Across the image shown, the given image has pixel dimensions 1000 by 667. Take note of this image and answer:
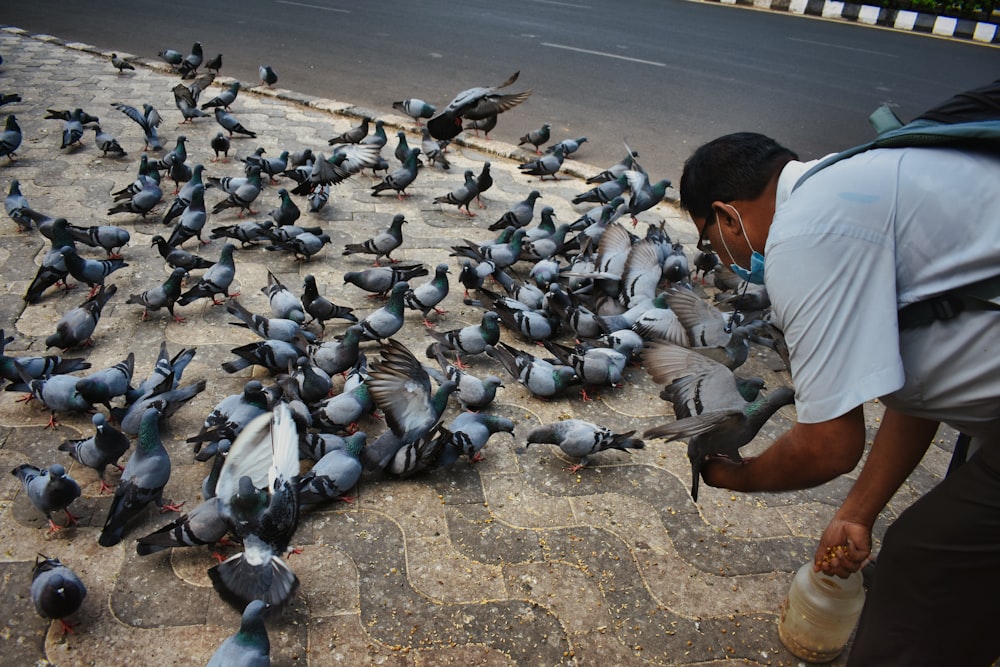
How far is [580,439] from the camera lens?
368 cm

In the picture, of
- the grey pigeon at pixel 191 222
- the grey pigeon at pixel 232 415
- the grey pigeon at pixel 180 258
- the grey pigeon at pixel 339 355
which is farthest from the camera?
the grey pigeon at pixel 191 222

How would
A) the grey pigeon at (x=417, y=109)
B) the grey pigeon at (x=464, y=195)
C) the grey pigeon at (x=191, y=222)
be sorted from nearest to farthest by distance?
the grey pigeon at (x=191, y=222) → the grey pigeon at (x=464, y=195) → the grey pigeon at (x=417, y=109)

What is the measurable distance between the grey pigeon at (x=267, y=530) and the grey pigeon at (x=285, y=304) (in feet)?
6.47

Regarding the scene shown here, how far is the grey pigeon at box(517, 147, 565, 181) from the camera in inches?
293

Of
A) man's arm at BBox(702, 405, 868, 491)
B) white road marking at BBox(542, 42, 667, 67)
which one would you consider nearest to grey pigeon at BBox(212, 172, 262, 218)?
man's arm at BBox(702, 405, 868, 491)

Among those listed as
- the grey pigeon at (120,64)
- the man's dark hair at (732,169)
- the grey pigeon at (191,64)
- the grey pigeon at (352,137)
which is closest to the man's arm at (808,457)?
the man's dark hair at (732,169)

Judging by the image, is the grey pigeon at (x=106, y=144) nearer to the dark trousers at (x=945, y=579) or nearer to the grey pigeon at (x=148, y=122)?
the grey pigeon at (x=148, y=122)

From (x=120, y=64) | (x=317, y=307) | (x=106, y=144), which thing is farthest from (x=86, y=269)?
(x=120, y=64)

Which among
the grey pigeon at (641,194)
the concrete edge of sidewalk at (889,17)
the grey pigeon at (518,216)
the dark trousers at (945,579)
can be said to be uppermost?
the concrete edge of sidewalk at (889,17)

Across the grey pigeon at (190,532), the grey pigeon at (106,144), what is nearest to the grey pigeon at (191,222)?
the grey pigeon at (106,144)

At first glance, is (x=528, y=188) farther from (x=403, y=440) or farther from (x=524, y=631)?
(x=524, y=631)

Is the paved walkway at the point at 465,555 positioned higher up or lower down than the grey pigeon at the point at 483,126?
lower down

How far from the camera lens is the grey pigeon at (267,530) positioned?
2719 mm

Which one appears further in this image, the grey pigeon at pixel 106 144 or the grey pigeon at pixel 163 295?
the grey pigeon at pixel 106 144
